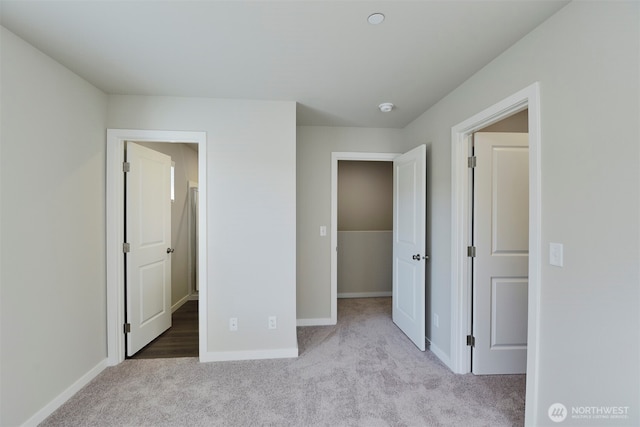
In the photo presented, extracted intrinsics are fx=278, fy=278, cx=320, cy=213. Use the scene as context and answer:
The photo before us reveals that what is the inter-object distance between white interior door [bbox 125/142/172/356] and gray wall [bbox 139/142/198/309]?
700 mm

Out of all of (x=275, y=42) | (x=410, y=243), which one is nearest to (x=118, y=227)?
(x=275, y=42)

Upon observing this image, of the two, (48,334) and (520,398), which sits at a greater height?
(48,334)

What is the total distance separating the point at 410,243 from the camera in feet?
9.69

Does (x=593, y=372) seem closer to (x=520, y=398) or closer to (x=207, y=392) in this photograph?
(x=520, y=398)

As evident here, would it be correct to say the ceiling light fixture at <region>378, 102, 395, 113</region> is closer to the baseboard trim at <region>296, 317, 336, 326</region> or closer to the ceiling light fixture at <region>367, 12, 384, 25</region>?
the ceiling light fixture at <region>367, 12, 384, 25</region>

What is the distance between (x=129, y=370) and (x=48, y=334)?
0.77m

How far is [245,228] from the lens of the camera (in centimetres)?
256

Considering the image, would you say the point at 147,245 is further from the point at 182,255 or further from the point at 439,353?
the point at 439,353

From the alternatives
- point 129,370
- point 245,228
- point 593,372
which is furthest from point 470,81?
point 129,370

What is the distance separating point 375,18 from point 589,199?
135cm

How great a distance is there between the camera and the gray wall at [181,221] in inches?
151

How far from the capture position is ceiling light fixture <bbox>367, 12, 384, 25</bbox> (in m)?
1.43

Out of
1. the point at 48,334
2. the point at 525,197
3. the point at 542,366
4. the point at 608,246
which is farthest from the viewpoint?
the point at 525,197

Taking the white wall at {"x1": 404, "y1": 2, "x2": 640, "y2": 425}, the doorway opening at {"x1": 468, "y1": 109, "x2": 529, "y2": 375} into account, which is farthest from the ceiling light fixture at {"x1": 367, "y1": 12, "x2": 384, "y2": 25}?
the doorway opening at {"x1": 468, "y1": 109, "x2": 529, "y2": 375}
